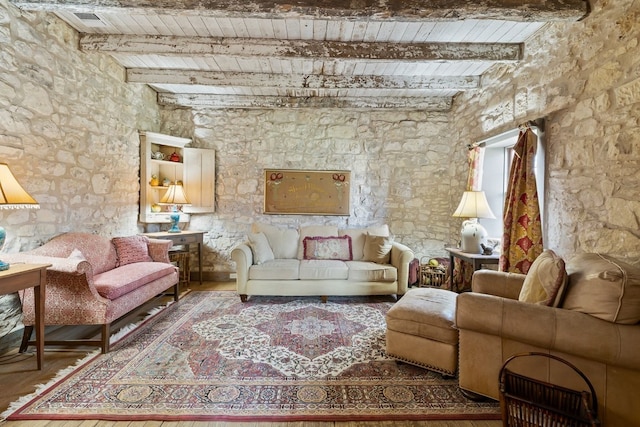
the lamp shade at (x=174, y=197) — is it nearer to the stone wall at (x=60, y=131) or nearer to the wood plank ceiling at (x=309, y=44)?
the stone wall at (x=60, y=131)

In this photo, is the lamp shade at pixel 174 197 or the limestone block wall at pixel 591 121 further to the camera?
the lamp shade at pixel 174 197

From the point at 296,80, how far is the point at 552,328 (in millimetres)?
3630

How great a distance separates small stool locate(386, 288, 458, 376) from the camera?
2039mm

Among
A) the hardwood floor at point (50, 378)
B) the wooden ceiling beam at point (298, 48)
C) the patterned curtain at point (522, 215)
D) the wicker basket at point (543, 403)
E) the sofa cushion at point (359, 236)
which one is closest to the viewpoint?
the wicker basket at point (543, 403)

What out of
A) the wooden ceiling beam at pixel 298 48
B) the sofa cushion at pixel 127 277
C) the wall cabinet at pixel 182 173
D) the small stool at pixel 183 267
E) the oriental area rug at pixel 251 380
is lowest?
the oriental area rug at pixel 251 380

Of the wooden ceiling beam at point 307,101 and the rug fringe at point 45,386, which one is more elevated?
the wooden ceiling beam at point 307,101

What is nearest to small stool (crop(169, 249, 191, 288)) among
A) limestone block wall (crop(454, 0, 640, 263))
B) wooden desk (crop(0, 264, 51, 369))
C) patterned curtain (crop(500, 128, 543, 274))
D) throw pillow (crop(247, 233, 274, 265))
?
throw pillow (crop(247, 233, 274, 265))

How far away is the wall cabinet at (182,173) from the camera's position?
4.47 metres

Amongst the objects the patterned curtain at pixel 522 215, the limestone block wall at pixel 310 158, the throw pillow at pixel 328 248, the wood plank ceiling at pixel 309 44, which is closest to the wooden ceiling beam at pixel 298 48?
the wood plank ceiling at pixel 309 44

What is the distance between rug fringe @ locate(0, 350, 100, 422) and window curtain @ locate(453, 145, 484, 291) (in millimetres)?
3766

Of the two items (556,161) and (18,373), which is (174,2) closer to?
(18,373)

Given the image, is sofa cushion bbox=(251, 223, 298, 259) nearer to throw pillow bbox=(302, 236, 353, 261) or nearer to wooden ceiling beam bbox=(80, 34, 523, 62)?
throw pillow bbox=(302, 236, 353, 261)

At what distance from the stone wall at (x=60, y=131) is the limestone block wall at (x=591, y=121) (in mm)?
4500

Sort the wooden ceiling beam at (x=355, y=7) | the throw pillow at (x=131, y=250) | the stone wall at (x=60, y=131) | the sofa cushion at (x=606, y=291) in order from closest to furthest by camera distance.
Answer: the sofa cushion at (x=606, y=291), the wooden ceiling beam at (x=355, y=7), the stone wall at (x=60, y=131), the throw pillow at (x=131, y=250)
